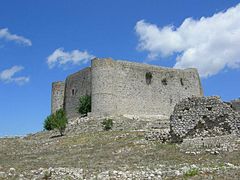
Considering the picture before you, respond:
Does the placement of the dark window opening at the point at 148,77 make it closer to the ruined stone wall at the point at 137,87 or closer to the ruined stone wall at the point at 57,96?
the ruined stone wall at the point at 137,87

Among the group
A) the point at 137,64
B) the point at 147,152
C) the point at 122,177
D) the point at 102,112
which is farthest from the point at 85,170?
the point at 137,64

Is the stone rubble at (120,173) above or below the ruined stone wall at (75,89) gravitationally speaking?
below

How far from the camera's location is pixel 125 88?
53500 mm

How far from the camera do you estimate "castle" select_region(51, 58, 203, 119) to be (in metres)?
50.9

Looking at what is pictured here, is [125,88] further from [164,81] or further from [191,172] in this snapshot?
[191,172]

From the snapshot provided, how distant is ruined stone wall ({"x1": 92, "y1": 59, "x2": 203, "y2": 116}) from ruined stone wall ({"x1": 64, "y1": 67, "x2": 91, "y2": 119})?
4022 millimetres

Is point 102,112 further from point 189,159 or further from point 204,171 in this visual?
point 204,171

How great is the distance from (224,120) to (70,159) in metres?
7.60

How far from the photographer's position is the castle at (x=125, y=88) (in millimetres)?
50938

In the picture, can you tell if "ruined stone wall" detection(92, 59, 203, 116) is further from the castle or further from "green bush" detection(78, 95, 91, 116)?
"green bush" detection(78, 95, 91, 116)

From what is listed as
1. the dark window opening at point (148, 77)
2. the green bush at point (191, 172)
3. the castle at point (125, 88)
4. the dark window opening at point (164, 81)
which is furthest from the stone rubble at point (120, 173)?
the dark window opening at point (164, 81)

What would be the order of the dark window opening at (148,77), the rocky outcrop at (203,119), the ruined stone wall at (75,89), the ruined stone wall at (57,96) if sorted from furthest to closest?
the ruined stone wall at (57,96) < the dark window opening at (148,77) < the ruined stone wall at (75,89) < the rocky outcrop at (203,119)

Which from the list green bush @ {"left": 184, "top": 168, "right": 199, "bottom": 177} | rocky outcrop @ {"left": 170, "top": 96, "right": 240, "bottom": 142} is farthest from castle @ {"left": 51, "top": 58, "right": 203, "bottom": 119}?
green bush @ {"left": 184, "top": 168, "right": 199, "bottom": 177}

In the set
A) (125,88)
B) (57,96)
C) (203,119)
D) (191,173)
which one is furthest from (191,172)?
(57,96)
